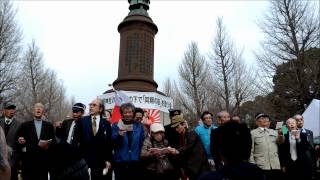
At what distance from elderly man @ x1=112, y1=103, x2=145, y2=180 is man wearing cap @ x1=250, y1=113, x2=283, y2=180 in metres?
1.81

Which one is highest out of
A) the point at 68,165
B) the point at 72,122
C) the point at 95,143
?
the point at 72,122

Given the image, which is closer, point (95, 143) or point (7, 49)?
point (95, 143)

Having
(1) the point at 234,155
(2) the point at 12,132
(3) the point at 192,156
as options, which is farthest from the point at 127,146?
(1) the point at 234,155

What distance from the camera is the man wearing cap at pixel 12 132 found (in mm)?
5418

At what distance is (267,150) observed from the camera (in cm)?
535

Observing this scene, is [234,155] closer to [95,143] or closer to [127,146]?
[127,146]

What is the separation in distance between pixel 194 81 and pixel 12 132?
1919cm

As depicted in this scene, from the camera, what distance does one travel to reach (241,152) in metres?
1.98

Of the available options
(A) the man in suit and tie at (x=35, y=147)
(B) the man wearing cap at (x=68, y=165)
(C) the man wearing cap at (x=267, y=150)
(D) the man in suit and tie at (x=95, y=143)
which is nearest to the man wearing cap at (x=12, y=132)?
(A) the man in suit and tie at (x=35, y=147)

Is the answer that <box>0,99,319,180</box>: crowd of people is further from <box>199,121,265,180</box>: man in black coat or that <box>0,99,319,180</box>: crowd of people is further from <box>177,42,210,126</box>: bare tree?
<box>177,42,210,126</box>: bare tree

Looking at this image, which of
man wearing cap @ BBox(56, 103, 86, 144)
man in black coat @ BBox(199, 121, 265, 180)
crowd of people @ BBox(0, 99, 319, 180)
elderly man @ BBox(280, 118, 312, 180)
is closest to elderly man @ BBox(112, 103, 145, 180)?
crowd of people @ BBox(0, 99, 319, 180)

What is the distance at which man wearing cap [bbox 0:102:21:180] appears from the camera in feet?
17.8

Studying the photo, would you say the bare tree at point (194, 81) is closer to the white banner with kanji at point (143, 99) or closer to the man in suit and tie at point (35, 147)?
the white banner with kanji at point (143, 99)

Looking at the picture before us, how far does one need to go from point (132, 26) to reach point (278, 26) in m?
8.10
